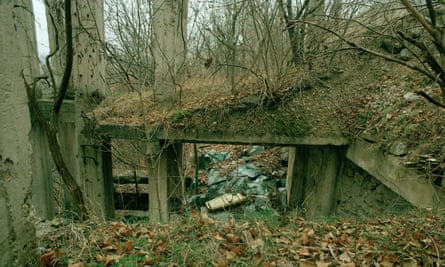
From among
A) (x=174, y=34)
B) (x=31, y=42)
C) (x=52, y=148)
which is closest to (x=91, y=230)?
(x=52, y=148)

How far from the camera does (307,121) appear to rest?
183 inches

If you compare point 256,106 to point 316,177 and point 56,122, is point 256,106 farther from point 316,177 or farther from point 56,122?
point 56,122

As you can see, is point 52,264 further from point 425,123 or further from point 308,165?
point 308,165

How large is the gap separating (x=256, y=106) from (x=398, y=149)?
2363 millimetres

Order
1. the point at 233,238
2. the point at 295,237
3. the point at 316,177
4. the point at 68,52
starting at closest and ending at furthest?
the point at 233,238 < the point at 295,237 < the point at 68,52 < the point at 316,177

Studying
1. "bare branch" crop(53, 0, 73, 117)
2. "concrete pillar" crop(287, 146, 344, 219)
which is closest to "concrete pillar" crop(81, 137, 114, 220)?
"bare branch" crop(53, 0, 73, 117)

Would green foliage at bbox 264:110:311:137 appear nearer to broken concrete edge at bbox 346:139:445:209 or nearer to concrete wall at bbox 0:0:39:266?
broken concrete edge at bbox 346:139:445:209

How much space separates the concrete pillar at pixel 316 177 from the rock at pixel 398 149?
4.18 feet

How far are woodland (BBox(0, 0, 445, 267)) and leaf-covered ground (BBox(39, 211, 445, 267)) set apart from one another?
0.01 m

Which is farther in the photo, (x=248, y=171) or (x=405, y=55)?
(x=248, y=171)

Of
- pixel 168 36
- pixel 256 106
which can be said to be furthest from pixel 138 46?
pixel 256 106

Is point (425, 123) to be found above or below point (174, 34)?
below

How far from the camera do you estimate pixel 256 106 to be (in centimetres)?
483

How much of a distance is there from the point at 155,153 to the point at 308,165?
11.3 ft
